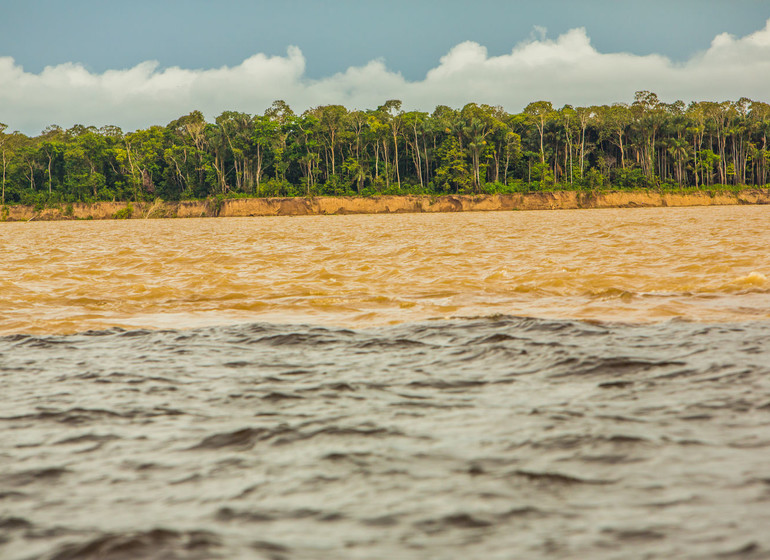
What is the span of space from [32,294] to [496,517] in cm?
1060

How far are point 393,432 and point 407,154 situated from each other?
10293 centimetres

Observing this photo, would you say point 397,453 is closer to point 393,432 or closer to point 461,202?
point 393,432

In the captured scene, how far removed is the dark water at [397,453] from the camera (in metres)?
2.52

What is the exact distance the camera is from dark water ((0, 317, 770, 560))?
8.27ft

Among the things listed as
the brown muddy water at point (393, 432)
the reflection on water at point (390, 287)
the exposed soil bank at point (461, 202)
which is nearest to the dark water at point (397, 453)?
the brown muddy water at point (393, 432)

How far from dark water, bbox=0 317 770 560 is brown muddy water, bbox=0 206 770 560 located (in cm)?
1

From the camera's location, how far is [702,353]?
5.37 m

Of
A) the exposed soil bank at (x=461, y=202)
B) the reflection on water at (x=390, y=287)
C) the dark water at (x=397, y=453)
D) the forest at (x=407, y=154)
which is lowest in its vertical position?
the dark water at (x=397, y=453)

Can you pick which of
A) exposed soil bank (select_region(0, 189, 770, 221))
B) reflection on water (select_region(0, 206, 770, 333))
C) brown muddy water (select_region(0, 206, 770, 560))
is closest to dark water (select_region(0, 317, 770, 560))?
brown muddy water (select_region(0, 206, 770, 560))

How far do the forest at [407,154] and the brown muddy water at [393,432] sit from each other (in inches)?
3466

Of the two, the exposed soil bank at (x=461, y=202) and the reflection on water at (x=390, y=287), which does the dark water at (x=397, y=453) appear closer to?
the reflection on water at (x=390, y=287)

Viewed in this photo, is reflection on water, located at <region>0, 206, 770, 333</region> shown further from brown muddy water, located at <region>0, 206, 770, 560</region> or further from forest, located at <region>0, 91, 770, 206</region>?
forest, located at <region>0, 91, 770, 206</region>

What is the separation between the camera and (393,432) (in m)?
3.71

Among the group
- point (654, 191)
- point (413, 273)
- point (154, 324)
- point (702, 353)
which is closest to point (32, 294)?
point (154, 324)
